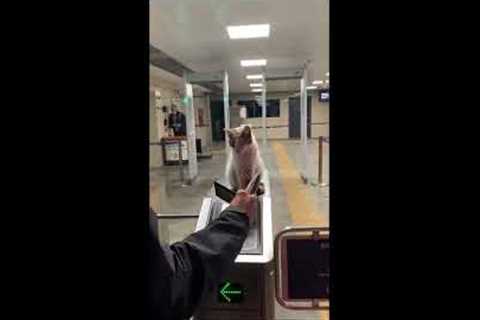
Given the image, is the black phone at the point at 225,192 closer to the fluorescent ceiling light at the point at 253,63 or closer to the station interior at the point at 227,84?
the station interior at the point at 227,84

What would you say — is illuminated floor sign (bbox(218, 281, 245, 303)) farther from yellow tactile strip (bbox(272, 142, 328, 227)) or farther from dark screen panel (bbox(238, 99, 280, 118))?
dark screen panel (bbox(238, 99, 280, 118))

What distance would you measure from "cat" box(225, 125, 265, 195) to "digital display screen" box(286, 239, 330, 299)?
125 cm

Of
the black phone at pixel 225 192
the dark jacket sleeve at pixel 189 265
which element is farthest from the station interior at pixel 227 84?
the black phone at pixel 225 192

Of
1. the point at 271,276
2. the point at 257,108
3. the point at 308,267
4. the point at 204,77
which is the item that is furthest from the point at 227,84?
the point at 257,108

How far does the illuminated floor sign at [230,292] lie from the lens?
1414mm

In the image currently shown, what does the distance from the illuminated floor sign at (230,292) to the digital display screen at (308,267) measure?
9.0 inches

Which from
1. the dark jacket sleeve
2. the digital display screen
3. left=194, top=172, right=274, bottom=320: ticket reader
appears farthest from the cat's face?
the dark jacket sleeve

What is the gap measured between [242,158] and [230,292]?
1.46 m

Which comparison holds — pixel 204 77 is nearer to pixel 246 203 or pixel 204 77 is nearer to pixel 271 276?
pixel 271 276
